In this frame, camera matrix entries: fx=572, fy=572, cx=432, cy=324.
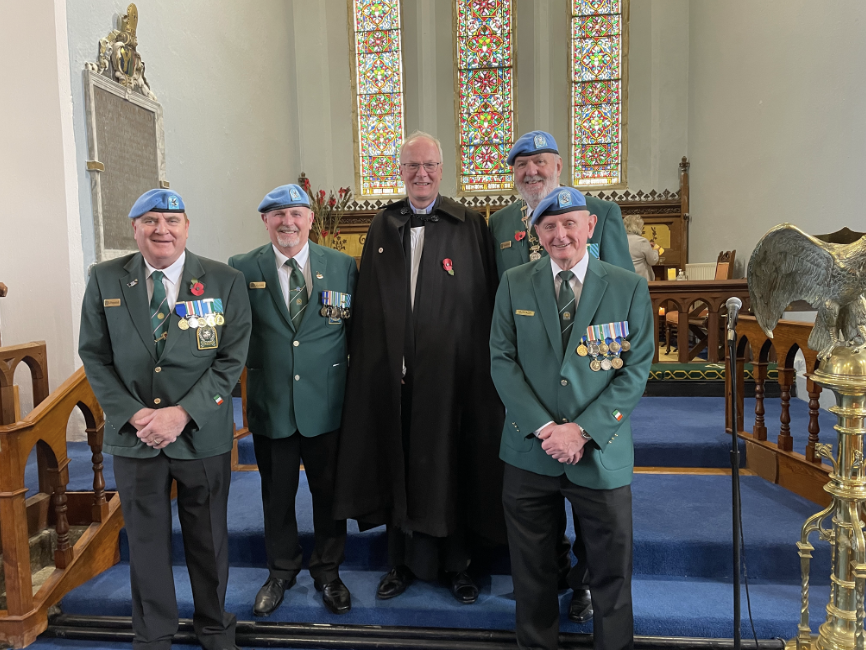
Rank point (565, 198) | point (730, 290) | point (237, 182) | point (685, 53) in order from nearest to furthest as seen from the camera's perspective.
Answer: point (565, 198) → point (730, 290) → point (237, 182) → point (685, 53)

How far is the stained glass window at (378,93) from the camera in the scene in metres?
9.19

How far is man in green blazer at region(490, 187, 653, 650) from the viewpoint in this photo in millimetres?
1740

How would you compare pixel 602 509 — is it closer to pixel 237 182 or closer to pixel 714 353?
pixel 714 353

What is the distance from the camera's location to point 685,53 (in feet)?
28.2

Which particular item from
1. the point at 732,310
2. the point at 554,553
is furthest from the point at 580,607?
the point at 732,310

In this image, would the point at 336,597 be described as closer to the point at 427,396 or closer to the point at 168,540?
the point at 168,540

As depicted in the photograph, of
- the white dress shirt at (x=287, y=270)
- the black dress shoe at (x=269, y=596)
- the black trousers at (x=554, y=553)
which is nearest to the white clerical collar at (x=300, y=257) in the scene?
the white dress shirt at (x=287, y=270)

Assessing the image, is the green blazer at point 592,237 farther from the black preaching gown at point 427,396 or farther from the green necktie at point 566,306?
the green necktie at point 566,306

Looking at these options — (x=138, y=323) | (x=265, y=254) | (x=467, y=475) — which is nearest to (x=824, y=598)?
(x=467, y=475)

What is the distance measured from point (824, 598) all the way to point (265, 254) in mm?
2628

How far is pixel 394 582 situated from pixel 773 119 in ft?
18.1

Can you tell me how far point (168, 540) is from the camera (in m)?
2.04

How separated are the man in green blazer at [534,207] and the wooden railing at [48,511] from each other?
2.05 metres

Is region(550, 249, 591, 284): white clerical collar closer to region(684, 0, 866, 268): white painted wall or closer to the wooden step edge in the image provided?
the wooden step edge
